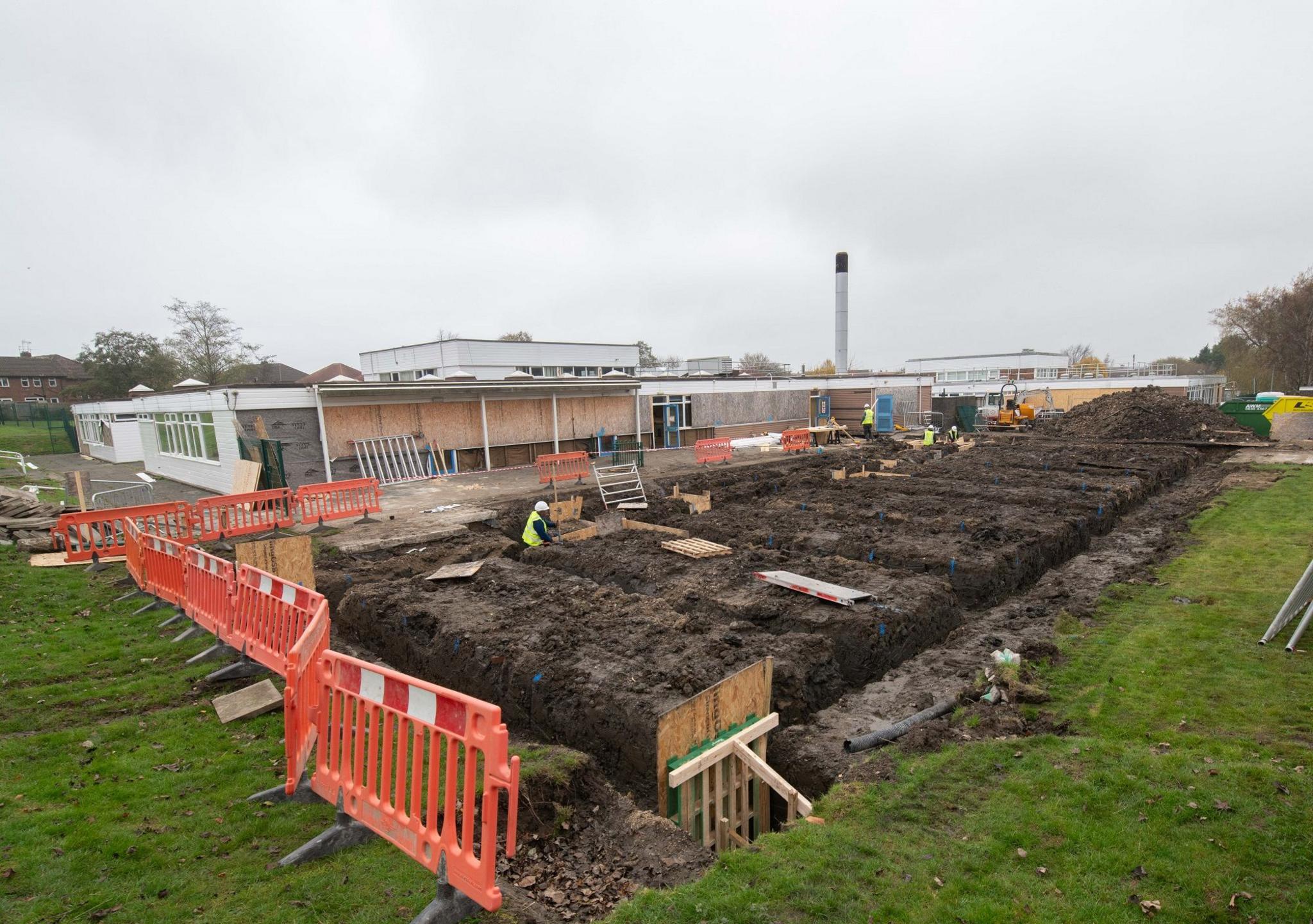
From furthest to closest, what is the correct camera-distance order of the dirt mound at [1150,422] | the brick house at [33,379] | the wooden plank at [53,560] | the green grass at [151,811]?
the brick house at [33,379] → the dirt mound at [1150,422] → the wooden plank at [53,560] → the green grass at [151,811]

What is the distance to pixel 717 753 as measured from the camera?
5.59m

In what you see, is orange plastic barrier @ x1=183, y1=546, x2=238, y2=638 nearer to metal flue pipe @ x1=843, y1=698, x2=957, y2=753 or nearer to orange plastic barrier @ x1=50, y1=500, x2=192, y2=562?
orange plastic barrier @ x1=50, y1=500, x2=192, y2=562

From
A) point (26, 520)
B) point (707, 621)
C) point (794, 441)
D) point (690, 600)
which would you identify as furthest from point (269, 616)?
point (794, 441)

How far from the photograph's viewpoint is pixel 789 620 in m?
8.96

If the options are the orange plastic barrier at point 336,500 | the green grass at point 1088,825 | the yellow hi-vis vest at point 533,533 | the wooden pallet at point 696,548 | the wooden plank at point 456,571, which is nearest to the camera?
the green grass at point 1088,825

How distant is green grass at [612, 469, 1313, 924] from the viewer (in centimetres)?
Answer: 382

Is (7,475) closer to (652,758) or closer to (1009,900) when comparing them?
(652,758)

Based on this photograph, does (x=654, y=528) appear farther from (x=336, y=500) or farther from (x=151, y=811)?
(x=151, y=811)

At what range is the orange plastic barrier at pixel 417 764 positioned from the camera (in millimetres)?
3129

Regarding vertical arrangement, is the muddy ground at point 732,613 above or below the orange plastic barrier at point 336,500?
below

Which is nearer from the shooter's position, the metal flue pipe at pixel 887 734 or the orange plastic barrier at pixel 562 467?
the metal flue pipe at pixel 887 734

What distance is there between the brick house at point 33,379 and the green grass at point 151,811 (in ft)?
239

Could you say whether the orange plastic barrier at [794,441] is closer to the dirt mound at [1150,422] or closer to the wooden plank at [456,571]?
the dirt mound at [1150,422]

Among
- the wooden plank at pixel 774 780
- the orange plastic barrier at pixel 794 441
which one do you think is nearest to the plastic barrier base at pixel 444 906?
the wooden plank at pixel 774 780
